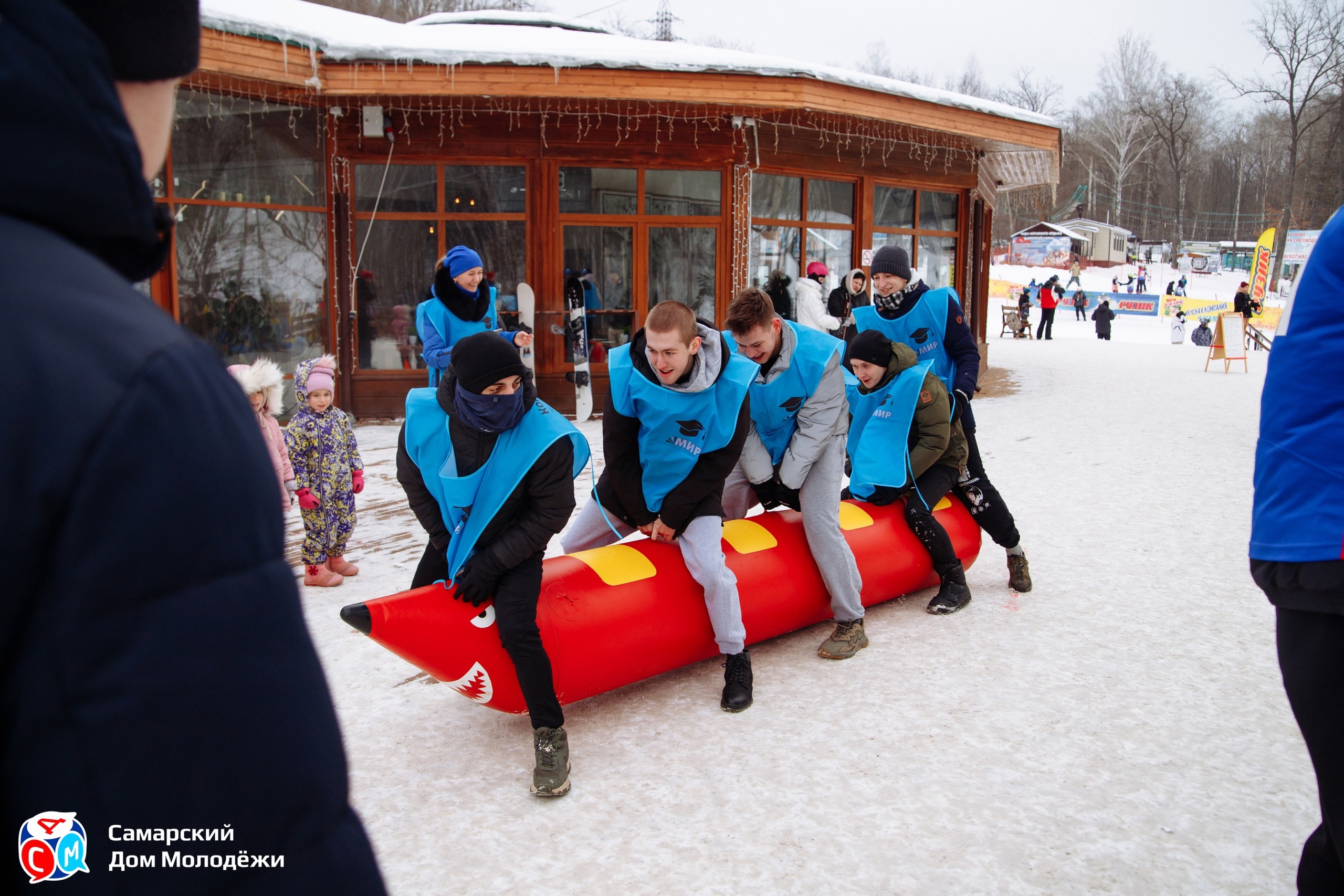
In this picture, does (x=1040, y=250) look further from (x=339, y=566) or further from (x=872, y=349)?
(x=339, y=566)

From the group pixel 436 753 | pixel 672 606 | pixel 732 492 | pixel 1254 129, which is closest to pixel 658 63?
pixel 732 492

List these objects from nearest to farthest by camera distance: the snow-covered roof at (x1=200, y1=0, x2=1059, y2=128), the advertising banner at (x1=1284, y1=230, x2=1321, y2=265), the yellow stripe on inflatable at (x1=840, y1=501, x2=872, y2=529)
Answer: the yellow stripe on inflatable at (x1=840, y1=501, x2=872, y2=529)
the snow-covered roof at (x1=200, y1=0, x2=1059, y2=128)
the advertising banner at (x1=1284, y1=230, x2=1321, y2=265)

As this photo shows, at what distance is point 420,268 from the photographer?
33.4 ft

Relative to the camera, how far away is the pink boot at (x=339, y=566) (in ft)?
16.5

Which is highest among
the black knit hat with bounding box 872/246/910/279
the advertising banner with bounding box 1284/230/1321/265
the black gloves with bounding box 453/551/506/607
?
the advertising banner with bounding box 1284/230/1321/265

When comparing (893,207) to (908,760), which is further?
(893,207)

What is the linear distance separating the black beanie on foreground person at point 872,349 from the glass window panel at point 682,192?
242 inches

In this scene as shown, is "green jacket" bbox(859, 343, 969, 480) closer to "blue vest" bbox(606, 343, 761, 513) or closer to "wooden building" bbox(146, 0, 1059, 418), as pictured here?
"blue vest" bbox(606, 343, 761, 513)

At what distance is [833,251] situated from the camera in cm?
1184

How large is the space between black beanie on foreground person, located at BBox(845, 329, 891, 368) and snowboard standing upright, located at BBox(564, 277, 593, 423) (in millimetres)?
5551

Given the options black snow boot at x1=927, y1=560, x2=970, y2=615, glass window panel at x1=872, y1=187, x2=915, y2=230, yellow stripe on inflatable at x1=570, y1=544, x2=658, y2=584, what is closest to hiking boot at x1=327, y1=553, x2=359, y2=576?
yellow stripe on inflatable at x1=570, y1=544, x2=658, y2=584

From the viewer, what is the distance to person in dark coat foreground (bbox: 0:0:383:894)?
25.8 inches

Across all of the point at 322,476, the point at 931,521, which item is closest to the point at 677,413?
the point at 931,521

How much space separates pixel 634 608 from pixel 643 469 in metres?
0.58
